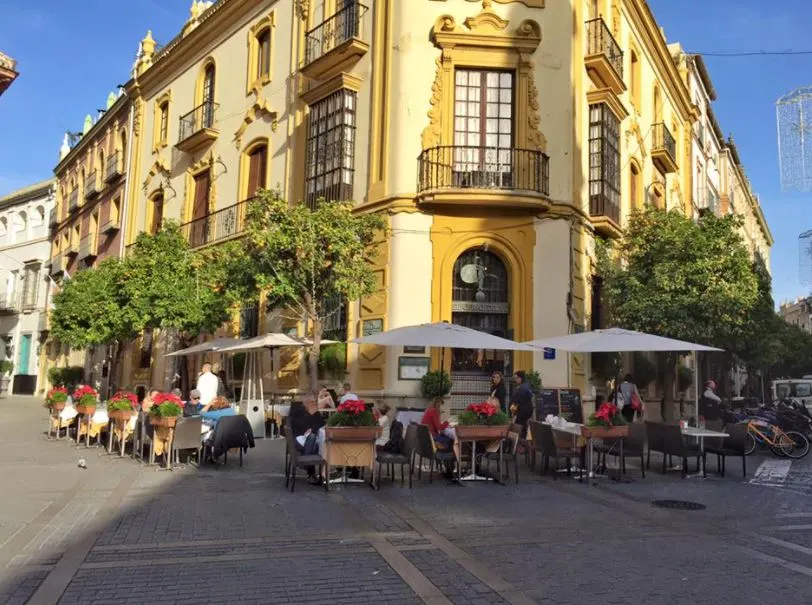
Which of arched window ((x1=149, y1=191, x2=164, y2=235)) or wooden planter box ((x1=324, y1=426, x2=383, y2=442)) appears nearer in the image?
wooden planter box ((x1=324, y1=426, x2=383, y2=442))

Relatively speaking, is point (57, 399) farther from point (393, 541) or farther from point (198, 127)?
point (198, 127)

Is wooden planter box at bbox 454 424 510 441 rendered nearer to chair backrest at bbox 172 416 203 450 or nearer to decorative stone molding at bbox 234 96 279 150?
chair backrest at bbox 172 416 203 450

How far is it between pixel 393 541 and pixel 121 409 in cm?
731

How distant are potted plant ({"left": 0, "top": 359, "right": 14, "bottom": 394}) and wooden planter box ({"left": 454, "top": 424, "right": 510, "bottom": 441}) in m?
34.4

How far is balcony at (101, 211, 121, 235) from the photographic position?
93.7 ft

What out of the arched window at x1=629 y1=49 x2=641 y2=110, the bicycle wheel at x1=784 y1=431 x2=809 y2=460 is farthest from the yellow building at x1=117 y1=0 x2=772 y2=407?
the bicycle wheel at x1=784 y1=431 x2=809 y2=460

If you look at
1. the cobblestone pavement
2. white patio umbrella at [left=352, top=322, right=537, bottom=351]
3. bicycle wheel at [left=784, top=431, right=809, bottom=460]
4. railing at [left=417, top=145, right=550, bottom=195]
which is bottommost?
the cobblestone pavement

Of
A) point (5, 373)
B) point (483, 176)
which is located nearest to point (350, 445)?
point (483, 176)

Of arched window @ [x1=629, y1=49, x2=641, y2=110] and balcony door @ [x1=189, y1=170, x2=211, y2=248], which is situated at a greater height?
arched window @ [x1=629, y1=49, x2=641, y2=110]

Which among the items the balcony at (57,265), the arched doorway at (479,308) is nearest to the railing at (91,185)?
the balcony at (57,265)

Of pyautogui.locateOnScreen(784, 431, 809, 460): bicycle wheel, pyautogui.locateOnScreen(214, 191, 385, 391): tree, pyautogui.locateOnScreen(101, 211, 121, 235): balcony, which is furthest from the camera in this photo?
pyautogui.locateOnScreen(101, 211, 121, 235): balcony

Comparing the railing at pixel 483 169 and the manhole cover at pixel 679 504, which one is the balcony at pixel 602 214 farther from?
the manhole cover at pixel 679 504

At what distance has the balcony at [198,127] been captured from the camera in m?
22.3

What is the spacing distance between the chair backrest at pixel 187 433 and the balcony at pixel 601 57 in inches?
473
